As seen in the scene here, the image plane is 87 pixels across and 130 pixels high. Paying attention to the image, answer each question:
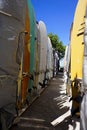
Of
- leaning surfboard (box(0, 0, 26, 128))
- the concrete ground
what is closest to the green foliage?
the concrete ground

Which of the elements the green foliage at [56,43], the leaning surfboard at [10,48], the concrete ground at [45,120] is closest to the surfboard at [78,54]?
the concrete ground at [45,120]

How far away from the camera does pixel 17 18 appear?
447cm

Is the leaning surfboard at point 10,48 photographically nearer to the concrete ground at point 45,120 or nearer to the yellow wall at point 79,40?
the yellow wall at point 79,40

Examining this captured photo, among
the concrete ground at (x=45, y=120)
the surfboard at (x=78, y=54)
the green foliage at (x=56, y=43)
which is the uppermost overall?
the green foliage at (x=56, y=43)

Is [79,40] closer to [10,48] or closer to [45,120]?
[10,48]

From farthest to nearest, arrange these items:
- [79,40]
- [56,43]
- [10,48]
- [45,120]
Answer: [56,43] → [45,120] → [79,40] → [10,48]

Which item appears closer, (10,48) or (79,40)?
(10,48)

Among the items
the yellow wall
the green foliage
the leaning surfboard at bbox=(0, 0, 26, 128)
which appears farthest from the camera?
the green foliage

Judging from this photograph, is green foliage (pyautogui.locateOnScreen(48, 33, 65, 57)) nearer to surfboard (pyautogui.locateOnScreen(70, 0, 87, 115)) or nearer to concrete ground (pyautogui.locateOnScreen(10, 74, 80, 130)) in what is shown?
concrete ground (pyautogui.locateOnScreen(10, 74, 80, 130))

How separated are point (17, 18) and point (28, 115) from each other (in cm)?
395

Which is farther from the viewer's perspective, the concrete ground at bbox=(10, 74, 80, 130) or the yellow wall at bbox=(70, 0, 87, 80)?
the concrete ground at bbox=(10, 74, 80, 130)

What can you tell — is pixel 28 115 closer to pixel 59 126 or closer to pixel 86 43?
pixel 59 126

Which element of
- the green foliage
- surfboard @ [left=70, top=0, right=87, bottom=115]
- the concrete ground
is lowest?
the concrete ground

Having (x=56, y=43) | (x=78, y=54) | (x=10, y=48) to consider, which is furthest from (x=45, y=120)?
(x=56, y=43)
